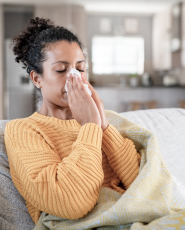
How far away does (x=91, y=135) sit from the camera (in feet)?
2.85

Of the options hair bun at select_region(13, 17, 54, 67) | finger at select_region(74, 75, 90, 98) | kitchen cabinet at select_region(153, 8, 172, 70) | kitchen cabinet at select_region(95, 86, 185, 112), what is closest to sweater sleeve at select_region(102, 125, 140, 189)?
finger at select_region(74, 75, 90, 98)

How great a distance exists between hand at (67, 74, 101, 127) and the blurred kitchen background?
3.24 m

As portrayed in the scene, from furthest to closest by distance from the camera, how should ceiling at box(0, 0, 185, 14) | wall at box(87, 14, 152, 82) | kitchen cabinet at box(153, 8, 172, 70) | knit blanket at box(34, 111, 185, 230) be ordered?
wall at box(87, 14, 152, 82), kitchen cabinet at box(153, 8, 172, 70), ceiling at box(0, 0, 185, 14), knit blanket at box(34, 111, 185, 230)

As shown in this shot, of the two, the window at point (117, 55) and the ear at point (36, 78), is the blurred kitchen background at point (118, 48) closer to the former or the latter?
the window at point (117, 55)

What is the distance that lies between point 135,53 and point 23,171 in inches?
246

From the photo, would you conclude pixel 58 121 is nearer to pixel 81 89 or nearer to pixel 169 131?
pixel 81 89

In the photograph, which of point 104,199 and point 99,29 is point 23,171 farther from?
point 99,29

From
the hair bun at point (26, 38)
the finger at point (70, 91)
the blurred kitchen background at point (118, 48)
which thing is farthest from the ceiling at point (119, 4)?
the finger at point (70, 91)

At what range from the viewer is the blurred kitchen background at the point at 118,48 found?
4848 millimetres

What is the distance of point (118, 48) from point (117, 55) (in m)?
0.17

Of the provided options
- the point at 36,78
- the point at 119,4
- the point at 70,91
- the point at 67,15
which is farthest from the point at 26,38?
the point at 119,4

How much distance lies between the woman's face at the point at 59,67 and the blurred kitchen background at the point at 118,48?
10.3 ft

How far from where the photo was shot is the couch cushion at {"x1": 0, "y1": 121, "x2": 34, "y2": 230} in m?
0.91

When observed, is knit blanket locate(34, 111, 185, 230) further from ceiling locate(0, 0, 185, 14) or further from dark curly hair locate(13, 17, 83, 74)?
ceiling locate(0, 0, 185, 14)
